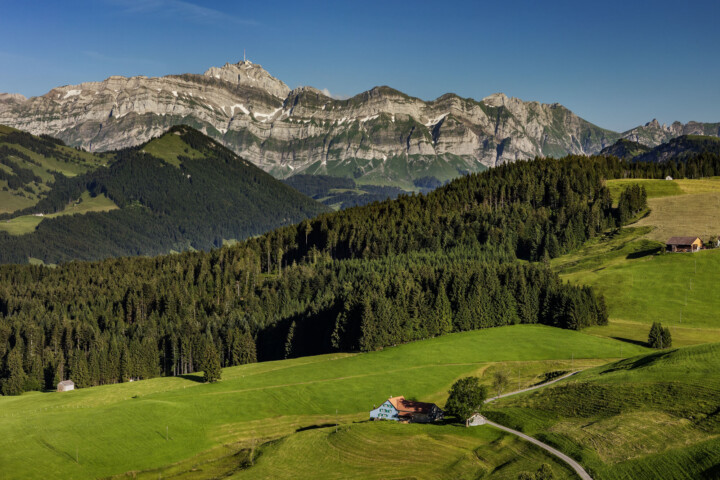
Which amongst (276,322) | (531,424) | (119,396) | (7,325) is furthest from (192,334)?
(531,424)

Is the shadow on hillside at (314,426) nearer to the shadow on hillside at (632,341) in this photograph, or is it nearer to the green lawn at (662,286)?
the shadow on hillside at (632,341)

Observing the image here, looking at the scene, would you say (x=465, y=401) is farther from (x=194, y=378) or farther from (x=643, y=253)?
(x=643, y=253)

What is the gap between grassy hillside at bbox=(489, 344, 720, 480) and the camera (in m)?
62.3

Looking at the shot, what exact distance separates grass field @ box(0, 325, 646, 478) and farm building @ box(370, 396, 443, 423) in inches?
183

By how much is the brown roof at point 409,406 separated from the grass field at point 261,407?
248 inches

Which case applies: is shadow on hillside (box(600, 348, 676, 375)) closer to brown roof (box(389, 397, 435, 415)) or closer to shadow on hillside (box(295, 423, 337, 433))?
brown roof (box(389, 397, 435, 415))

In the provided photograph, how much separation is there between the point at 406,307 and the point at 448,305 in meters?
11.5

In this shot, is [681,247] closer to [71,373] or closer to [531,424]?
[531,424]

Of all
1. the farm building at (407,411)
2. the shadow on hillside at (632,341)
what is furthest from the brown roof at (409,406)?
the shadow on hillside at (632,341)

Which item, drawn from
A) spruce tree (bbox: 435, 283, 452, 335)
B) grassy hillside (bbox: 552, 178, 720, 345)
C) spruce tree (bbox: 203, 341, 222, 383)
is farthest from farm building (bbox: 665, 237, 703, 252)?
spruce tree (bbox: 203, 341, 222, 383)

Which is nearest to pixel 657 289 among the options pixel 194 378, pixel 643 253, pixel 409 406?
pixel 643 253

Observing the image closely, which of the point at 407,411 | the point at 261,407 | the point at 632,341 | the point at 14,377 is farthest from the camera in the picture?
the point at 14,377

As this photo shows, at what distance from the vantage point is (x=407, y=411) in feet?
319

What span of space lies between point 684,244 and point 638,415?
5146 inches
